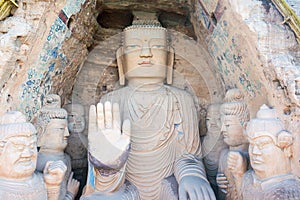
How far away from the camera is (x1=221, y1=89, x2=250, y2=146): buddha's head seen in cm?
384

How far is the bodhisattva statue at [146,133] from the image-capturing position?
366cm

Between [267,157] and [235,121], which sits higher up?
[235,121]

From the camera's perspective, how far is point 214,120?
431 centimetres

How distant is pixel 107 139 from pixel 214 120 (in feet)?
4.01

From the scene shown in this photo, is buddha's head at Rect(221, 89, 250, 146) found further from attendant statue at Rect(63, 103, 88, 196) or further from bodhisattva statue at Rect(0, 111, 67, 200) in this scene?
bodhisattva statue at Rect(0, 111, 67, 200)

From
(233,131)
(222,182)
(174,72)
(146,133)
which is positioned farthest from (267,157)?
(174,72)

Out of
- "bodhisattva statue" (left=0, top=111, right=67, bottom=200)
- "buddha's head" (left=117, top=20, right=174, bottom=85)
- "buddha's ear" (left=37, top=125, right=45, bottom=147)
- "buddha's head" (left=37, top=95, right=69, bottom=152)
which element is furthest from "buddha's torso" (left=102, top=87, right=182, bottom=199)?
"bodhisattva statue" (left=0, top=111, right=67, bottom=200)

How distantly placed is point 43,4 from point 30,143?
1140 millimetres

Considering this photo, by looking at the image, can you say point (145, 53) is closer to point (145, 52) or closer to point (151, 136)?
point (145, 52)

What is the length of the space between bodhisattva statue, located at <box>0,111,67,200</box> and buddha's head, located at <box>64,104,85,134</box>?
43.1 inches

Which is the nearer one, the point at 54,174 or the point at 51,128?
the point at 54,174

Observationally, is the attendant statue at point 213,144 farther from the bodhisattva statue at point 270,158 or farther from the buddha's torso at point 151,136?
the bodhisattva statue at point 270,158

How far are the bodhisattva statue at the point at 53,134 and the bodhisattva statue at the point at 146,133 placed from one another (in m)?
0.23

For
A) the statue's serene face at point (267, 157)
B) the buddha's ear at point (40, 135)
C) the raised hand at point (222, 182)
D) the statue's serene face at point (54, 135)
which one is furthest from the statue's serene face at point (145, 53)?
the statue's serene face at point (267, 157)
